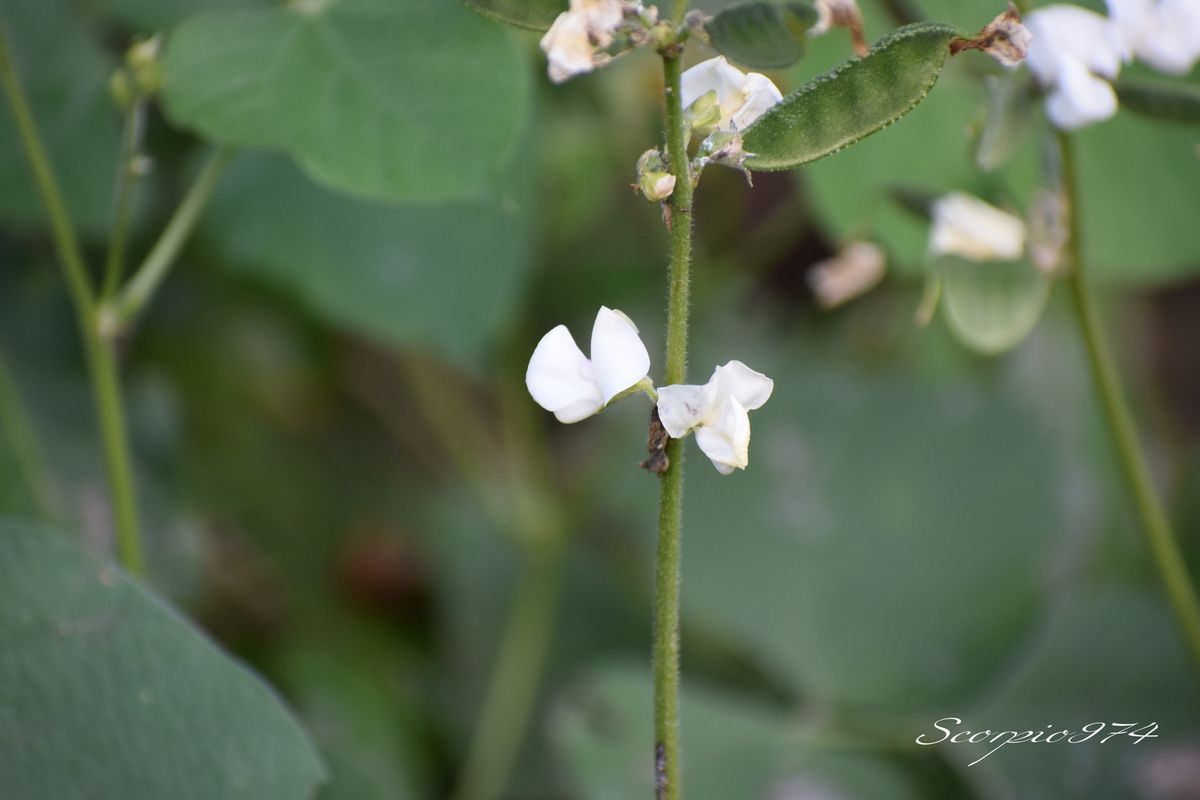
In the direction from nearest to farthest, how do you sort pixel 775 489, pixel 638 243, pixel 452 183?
pixel 452 183
pixel 775 489
pixel 638 243

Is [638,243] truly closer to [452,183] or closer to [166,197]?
[166,197]

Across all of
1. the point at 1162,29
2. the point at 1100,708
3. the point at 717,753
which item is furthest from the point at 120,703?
the point at 1100,708

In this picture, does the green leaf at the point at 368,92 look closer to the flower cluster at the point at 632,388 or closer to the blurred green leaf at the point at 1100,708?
the flower cluster at the point at 632,388

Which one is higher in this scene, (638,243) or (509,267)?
(509,267)

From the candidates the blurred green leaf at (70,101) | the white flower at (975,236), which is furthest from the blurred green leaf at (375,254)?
the white flower at (975,236)

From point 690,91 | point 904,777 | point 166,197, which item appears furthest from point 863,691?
point 166,197

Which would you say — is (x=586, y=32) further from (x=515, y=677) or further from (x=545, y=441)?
(x=545, y=441)

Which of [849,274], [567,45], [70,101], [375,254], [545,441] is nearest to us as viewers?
[567,45]
